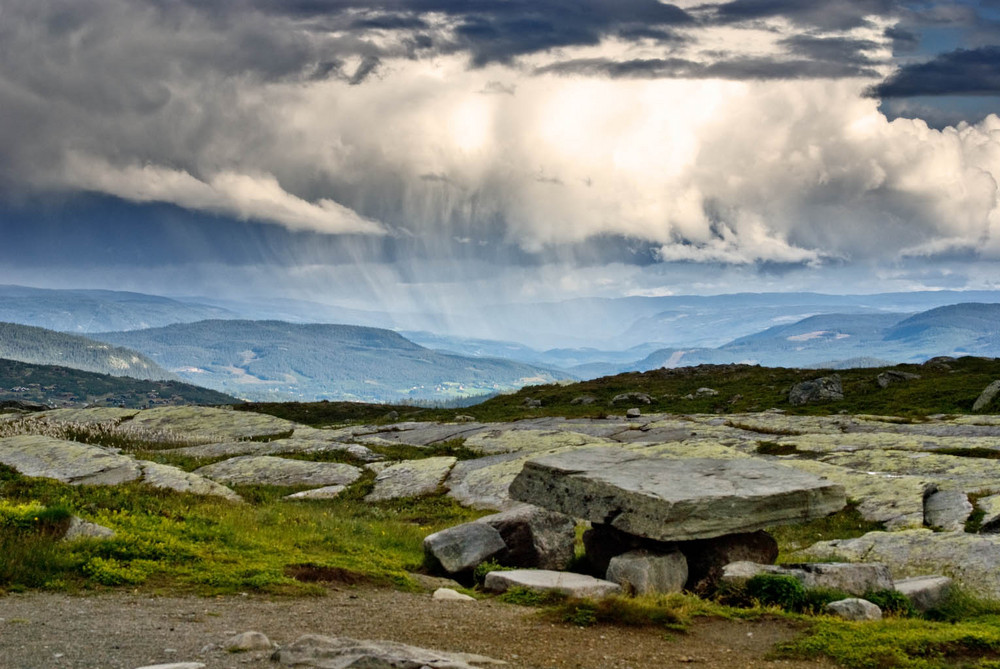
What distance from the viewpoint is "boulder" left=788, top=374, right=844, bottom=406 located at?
94.6m

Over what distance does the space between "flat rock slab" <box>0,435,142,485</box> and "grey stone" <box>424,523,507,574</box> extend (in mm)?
18607

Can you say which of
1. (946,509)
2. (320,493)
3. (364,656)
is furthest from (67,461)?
(946,509)

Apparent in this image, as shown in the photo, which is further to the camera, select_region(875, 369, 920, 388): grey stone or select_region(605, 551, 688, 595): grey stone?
select_region(875, 369, 920, 388): grey stone

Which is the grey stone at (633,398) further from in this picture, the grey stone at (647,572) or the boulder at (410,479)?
the grey stone at (647,572)

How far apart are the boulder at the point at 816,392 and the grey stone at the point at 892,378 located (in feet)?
18.1

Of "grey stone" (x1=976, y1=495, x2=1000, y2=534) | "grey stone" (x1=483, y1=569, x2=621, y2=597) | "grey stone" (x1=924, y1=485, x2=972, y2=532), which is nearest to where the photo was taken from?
"grey stone" (x1=483, y1=569, x2=621, y2=597)

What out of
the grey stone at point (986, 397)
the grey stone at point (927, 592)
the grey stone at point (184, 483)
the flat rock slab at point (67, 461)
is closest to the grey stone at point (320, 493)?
the grey stone at point (184, 483)

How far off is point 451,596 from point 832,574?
33.6ft

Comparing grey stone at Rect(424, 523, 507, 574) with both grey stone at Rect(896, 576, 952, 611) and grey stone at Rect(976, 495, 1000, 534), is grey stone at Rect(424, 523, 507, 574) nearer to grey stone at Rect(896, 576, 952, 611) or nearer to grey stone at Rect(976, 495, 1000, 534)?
grey stone at Rect(896, 576, 952, 611)

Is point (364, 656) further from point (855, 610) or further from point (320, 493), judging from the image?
point (320, 493)

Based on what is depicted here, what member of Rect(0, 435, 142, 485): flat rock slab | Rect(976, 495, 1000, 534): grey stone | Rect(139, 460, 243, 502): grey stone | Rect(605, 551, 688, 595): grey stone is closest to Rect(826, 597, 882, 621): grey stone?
Rect(605, 551, 688, 595): grey stone

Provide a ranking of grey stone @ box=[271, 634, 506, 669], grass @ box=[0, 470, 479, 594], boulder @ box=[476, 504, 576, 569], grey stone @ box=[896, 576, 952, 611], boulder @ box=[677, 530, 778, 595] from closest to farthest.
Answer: grey stone @ box=[271, 634, 506, 669] < grass @ box=[0, 470, 479, 594] < grey stone @ box=[896, 576, 952, 611] < boulder @ box=[677, 530, 778, 595] < boulder @ box=[476, 504, 576, 569]

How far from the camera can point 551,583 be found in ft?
67.4

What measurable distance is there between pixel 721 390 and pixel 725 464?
8738cm
